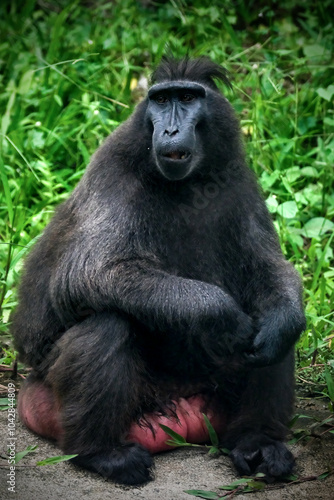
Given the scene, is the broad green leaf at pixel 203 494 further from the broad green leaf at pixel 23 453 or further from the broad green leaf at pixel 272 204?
the broad green leaf at pixel 272 204

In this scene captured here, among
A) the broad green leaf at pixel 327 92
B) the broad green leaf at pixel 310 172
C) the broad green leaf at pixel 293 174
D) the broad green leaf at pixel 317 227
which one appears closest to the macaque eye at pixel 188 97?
the broad green leaf at pixel 317 227

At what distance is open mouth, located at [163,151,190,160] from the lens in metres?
3.87

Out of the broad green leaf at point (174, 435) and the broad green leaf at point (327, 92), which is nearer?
the broad green leaf at point (174, 435)

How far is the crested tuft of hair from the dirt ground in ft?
6.16

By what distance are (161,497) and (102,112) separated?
429 centimetres

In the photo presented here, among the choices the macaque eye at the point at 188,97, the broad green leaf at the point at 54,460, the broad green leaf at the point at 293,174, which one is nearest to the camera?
the broad green leaf at the point at 54,460

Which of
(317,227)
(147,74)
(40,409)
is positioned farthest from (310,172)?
(40,409)

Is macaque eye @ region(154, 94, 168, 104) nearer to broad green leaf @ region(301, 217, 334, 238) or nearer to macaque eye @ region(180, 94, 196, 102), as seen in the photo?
macaque eye @ region(180, 94, 196, 102)

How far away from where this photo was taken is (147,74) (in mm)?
7379

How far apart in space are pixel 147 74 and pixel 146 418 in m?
4.24

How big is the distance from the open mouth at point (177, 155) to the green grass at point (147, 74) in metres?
1.67

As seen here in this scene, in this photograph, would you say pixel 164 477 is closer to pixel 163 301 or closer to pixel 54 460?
pixel 54 460

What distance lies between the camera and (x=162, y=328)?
3.80m

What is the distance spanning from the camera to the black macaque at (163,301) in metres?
3.69
